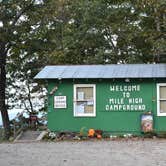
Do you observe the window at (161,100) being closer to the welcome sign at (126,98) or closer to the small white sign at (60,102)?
the welcome sign at (126,98)

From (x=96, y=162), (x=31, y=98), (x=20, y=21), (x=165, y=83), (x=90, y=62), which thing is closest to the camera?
(x=96, y=162)

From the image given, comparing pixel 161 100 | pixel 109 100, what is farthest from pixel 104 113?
pixel 161 100

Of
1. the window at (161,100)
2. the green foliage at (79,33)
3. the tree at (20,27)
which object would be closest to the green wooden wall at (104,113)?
the window at (161,100)

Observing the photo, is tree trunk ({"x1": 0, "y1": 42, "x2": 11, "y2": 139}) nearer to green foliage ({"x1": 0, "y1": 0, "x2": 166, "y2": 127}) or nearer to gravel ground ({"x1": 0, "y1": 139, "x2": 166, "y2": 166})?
green foliage ({"x1": 0, "y1": 0, "x2": 166, "y2": 127})

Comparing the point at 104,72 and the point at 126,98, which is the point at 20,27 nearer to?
the point at 104,72

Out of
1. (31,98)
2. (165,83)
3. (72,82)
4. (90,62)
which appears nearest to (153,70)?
(165,83)

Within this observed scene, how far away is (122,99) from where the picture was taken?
21.1 m

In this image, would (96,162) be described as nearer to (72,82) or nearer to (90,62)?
(72,82)

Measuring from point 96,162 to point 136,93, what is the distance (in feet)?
27.6

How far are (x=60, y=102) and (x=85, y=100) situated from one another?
1104 millimetres

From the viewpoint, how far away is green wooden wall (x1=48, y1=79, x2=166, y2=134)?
20.8 metres

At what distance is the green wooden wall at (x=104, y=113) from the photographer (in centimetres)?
2083

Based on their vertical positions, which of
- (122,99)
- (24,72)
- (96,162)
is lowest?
(96,162)

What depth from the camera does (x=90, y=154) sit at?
14.8 meters
